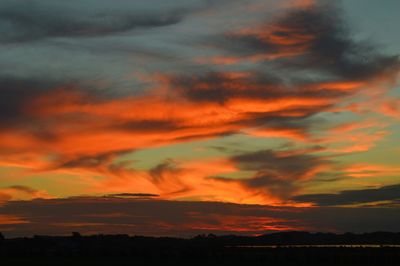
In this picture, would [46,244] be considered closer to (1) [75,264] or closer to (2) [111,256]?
(2) [111,256]

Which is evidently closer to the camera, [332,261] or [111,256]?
[332,261]

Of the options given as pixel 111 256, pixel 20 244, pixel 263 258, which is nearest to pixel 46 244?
pixel 20 244

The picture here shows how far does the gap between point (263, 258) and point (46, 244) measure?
87433mm

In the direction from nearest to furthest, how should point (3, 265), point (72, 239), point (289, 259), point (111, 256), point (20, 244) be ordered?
point (3, 265) → point (289, 259) → point (111, 256) → point (20, 244) → point (72, 239)

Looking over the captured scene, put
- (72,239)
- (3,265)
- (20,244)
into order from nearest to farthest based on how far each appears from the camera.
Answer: (3,265)
(20,244)
(72,239)

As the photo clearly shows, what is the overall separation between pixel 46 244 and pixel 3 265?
9093 centimetres

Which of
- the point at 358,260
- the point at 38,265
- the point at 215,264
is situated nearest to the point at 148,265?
the point at 215,264

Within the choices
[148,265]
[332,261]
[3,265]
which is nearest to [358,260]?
[332,261]

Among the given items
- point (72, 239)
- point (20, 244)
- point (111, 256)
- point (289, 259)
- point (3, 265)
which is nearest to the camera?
point (3, 265)

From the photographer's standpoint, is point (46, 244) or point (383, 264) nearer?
point (383, 264)

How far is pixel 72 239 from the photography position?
592 ft

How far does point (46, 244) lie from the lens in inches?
6526

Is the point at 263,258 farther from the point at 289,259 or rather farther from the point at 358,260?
the point at 358,260

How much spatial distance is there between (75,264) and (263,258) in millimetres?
28358
